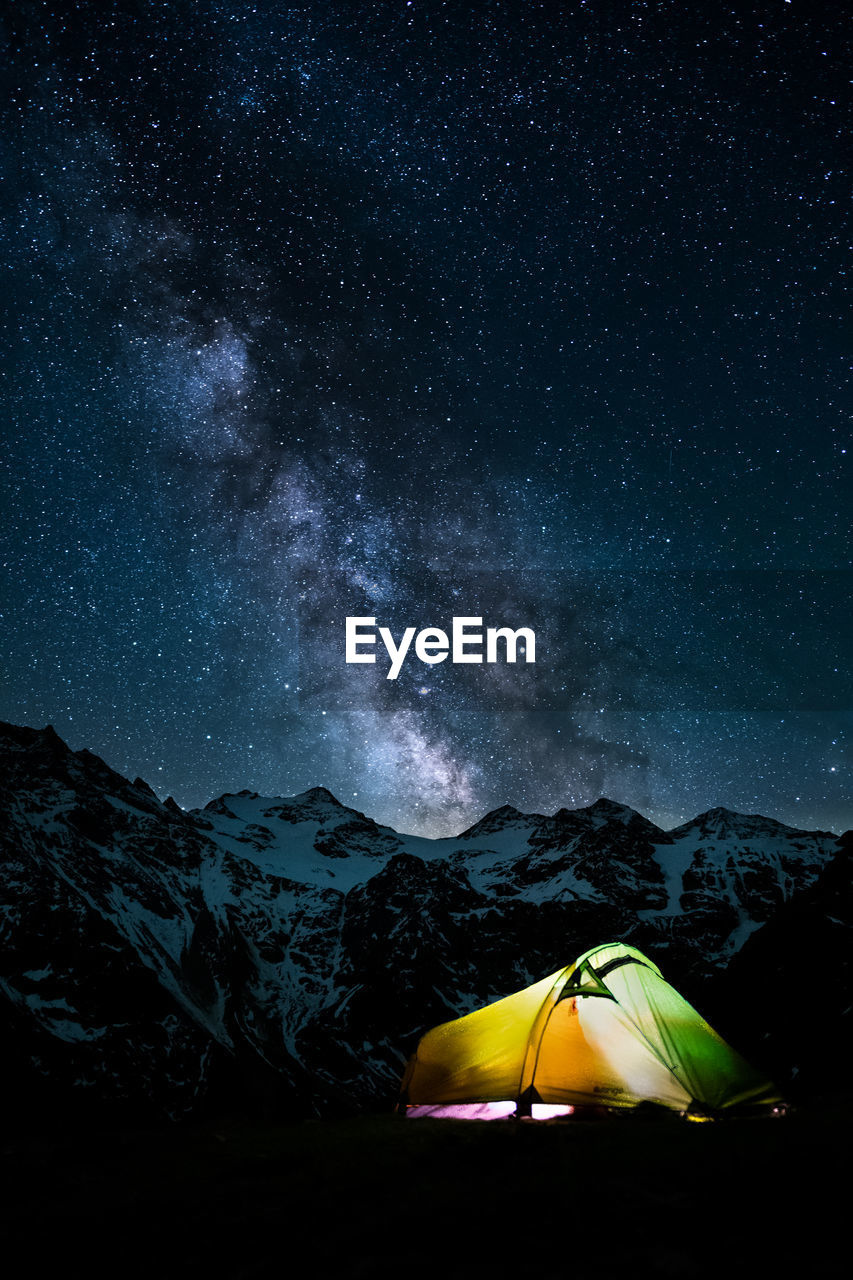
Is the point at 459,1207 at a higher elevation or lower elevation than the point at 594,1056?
higher

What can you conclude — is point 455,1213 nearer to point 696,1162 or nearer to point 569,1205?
point 569,1205

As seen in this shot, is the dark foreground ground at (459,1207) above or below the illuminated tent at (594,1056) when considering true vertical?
above

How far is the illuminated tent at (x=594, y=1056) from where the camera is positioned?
1363 cm

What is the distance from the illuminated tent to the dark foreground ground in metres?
3.66

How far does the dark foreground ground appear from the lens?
4945mm

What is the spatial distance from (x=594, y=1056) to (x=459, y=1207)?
30.2 feet

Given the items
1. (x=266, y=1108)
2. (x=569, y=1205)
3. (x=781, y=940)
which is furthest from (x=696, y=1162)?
(x=266, y=1108)

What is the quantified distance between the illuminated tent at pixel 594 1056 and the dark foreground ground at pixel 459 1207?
12.0 feet

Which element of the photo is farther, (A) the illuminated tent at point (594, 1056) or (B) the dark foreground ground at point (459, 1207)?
(A) the illuminated tent at point (594, 1056)

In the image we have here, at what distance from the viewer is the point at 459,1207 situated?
245 inches

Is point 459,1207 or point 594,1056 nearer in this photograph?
point 459,1207

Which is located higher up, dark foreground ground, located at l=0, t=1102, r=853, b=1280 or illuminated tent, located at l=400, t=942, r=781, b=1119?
dark foreground ground, located at l=0, t=1102, r=853, b=1280

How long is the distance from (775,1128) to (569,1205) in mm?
5413

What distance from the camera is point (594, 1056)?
14156 millimetres
